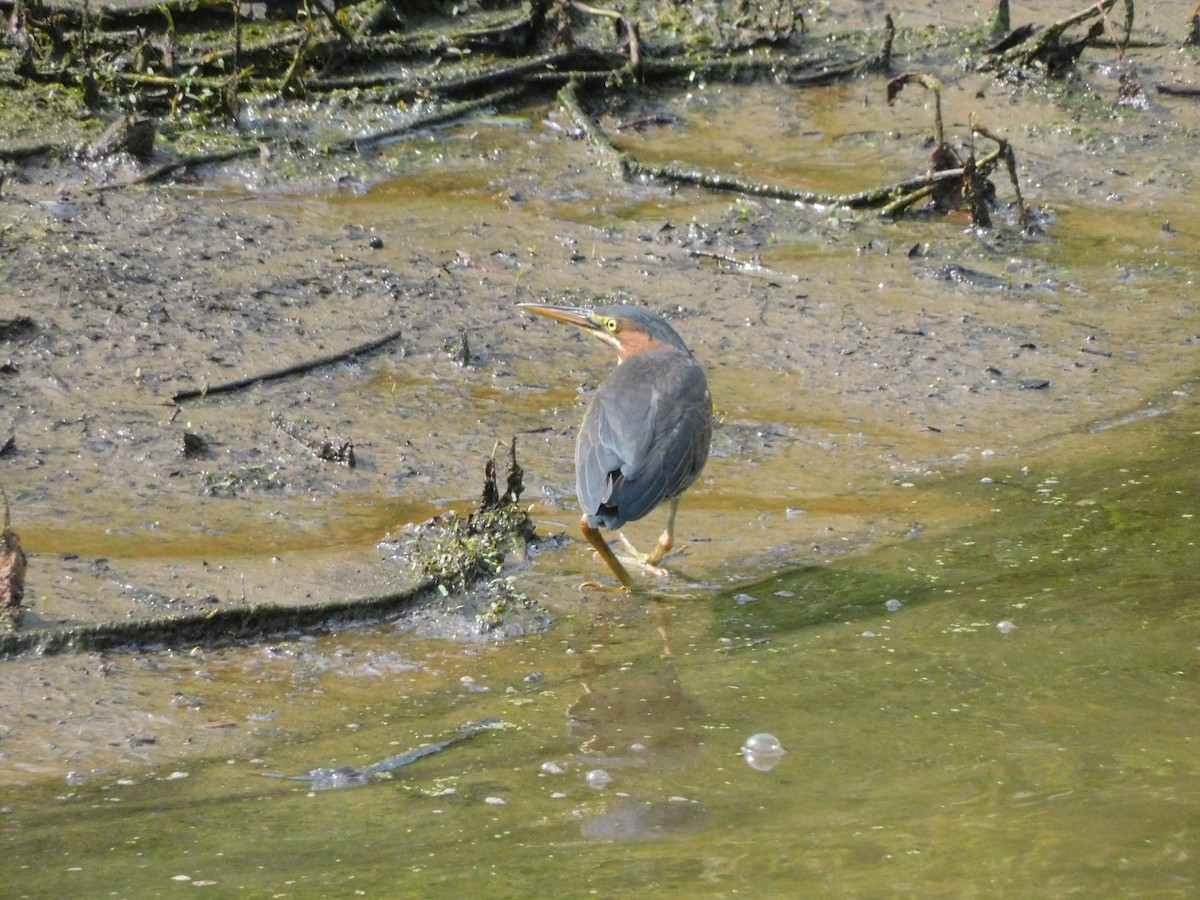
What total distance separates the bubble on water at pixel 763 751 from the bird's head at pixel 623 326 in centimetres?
266

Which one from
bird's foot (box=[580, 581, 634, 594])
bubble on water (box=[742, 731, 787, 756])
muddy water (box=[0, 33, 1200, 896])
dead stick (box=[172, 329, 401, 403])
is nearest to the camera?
muddy water (box=[0, 33, 1200, 896])

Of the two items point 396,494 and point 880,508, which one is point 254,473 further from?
point 880,508

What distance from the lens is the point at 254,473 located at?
562cm

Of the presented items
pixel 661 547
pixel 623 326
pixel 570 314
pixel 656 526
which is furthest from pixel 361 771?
pixel 570 314

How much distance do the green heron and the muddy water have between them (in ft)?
0.87

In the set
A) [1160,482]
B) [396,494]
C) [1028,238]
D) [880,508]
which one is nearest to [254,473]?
[396,494]

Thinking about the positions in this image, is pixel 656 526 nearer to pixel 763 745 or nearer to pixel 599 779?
pixel 763 745

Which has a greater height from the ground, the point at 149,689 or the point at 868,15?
the point at 868,15

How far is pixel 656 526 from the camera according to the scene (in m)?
5.98

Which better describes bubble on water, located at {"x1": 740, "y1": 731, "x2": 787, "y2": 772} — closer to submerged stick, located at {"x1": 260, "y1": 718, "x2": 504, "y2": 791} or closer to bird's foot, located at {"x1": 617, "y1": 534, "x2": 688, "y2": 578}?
submerged stick, located at {"x1": 260, "y1": 718, "x2": 504, "y2": 791}

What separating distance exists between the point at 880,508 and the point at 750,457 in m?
0.66

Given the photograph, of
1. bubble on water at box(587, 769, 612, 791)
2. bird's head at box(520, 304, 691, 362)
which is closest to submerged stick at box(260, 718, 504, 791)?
bubble on water at box(587, 769, 612, 791)

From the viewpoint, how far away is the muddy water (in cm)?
318

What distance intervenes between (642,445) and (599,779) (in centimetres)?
182
